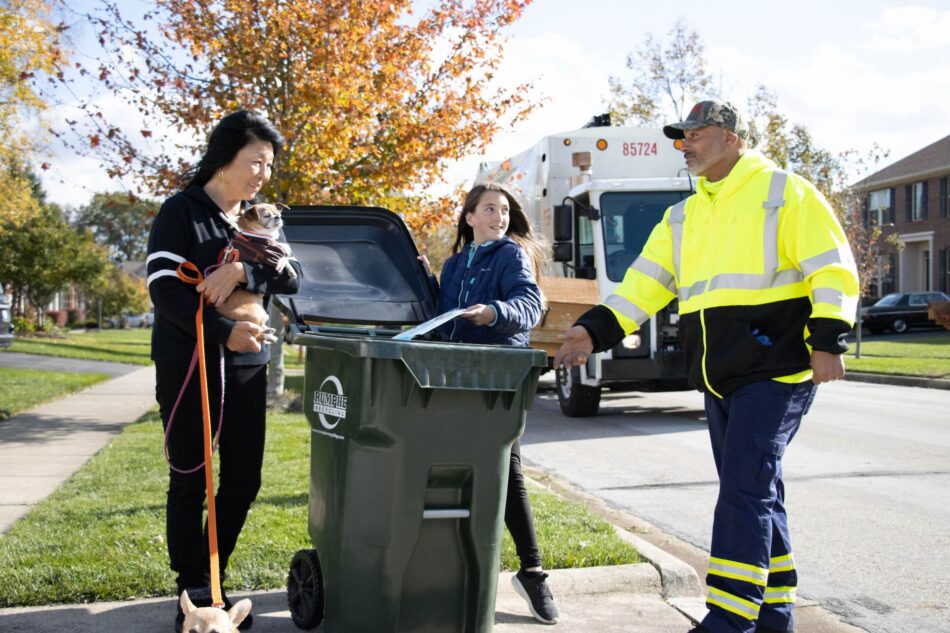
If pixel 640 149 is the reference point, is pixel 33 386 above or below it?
below

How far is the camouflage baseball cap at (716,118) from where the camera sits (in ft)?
11.2

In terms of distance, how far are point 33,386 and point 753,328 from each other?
12.6 metres

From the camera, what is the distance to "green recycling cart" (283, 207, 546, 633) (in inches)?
121

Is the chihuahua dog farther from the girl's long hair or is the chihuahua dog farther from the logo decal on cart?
the girl's long hair

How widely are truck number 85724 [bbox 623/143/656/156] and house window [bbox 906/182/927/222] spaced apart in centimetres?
3610

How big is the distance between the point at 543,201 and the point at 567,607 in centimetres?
846

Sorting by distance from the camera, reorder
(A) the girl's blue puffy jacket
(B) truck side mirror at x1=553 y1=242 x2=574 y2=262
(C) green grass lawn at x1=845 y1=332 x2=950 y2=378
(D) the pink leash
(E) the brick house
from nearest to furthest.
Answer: (D) the pink leash < (A) the girl's blue puffy jacket < (B) truck side mirror at x1=553 y1=242 x2=574 y2=262 < (C) green grass lawn at x1=845 y1=332 x2=950 y2=378 < (E) the brick house

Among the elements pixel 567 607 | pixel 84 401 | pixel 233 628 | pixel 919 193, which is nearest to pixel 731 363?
pixel 567 607

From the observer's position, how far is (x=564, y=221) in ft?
34.8

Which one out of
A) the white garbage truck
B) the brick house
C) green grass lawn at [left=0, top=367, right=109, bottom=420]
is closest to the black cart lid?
the white garbage truck

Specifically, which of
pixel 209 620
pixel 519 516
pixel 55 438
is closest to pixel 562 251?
A: pixel 55 438

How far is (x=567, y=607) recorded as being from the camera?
410 cm

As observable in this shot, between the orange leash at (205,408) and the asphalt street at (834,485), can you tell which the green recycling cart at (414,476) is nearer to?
the orange leash at (205,408)

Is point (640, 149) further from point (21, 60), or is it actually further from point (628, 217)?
point (21, 60)
